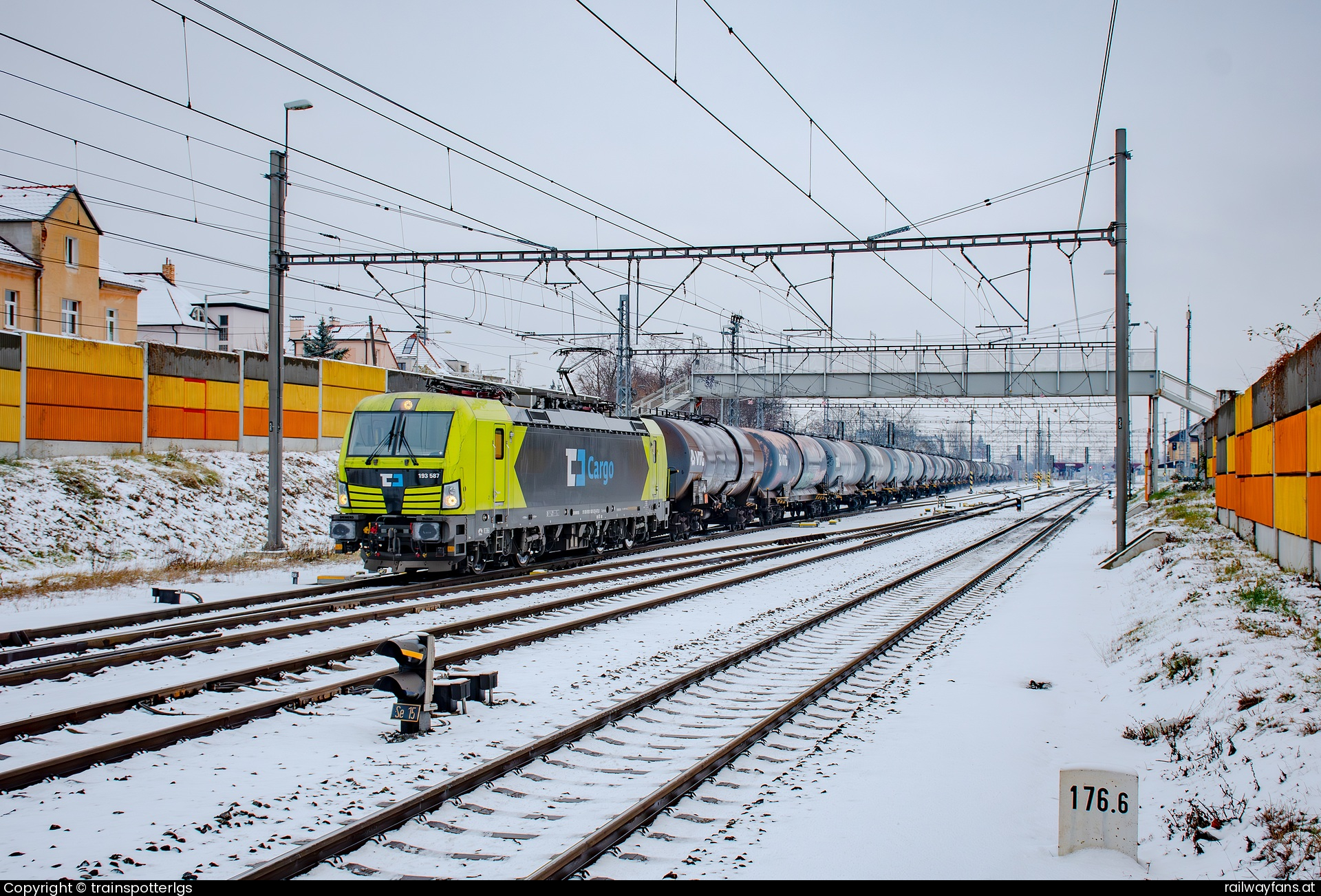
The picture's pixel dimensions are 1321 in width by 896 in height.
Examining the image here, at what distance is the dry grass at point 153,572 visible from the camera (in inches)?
596

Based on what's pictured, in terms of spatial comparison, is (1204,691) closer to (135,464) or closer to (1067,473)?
(135,464)

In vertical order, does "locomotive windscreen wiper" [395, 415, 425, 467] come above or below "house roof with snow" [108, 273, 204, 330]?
below

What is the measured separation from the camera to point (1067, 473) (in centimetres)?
17438

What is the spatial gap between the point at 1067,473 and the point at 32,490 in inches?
6960

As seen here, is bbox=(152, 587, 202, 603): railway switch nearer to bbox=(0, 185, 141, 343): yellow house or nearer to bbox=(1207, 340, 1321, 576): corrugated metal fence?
bbox=(1207, 340, 1321, 576): corrugated metal fence

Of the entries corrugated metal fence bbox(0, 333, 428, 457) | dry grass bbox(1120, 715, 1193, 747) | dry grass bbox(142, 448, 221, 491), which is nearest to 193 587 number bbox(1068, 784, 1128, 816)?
dry grass bbox(1120, 715, 1193, 747)

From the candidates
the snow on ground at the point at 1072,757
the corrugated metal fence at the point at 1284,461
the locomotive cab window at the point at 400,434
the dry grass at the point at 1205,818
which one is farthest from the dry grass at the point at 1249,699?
the locomotive cab window at the point at 400,434

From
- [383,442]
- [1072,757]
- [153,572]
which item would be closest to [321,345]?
[153,572]

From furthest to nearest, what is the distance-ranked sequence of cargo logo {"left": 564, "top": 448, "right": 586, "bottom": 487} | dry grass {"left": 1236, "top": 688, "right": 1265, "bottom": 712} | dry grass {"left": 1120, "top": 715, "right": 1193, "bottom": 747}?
cargo logo {"left": 564, "top": 448, "right": 586, "bottom": 487} → dry grass {"left": 1120, "top": 715, "right": 1193, "bottom": 747} → dry grass {"left": 1236, "top": 688, "right": 1265, "bottom": 712}

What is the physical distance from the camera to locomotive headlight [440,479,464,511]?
15.6m

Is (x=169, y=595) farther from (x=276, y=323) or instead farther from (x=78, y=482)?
(x=78, y=482)

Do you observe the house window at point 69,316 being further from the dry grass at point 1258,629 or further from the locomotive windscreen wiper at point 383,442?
the dry grass at point 1258,629

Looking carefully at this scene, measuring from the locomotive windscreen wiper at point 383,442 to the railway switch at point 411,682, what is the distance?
340 inches

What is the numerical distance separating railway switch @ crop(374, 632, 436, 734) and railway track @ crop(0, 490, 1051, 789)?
105 cm
